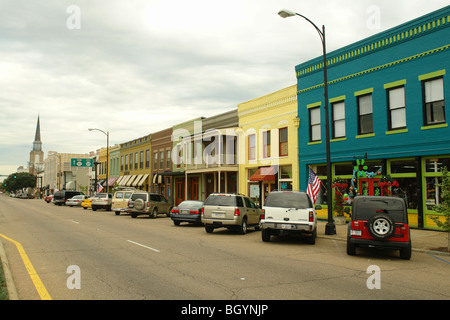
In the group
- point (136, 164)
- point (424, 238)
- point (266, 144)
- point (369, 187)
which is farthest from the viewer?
point (136, 164)

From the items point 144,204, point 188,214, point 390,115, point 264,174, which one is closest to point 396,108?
point 390,115

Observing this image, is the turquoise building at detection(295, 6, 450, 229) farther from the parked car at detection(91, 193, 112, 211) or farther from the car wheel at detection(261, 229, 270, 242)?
the parked car at detection(91, 193, 112, 211)

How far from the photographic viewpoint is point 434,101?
1697 centimetres

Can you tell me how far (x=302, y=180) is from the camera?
23.7 meters

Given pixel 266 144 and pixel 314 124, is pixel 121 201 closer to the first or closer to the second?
pixel 266 144

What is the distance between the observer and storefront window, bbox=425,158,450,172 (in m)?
16.6

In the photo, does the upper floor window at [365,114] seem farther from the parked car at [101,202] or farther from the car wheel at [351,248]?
the parked car at [101,202]

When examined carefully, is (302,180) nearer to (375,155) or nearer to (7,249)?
(375,155)

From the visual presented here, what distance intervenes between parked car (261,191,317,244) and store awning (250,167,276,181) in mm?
11704

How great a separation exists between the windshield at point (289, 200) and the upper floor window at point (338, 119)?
28.8 ft

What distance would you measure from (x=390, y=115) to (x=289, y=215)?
348 inches

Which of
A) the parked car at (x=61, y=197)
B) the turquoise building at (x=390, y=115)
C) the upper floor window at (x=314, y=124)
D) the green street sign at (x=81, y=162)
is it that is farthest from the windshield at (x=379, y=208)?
the green street sign at (x=81, y=162)

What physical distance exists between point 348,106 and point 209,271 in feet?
49.4
